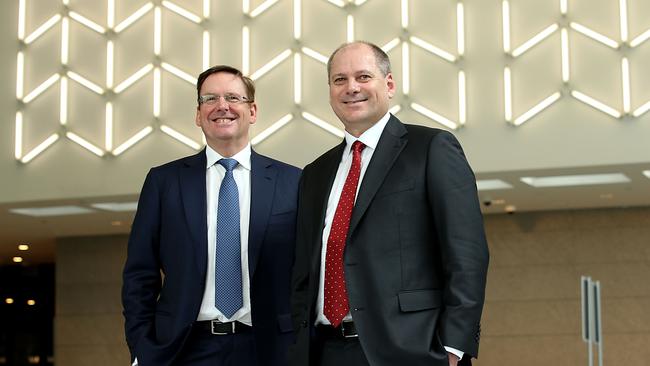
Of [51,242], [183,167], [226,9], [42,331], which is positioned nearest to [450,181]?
[183,167]

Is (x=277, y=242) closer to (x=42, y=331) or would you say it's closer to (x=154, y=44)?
(x=154, y=44)

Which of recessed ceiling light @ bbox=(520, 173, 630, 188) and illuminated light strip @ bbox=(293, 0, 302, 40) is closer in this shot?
illuminated light strip @ bbox=(293, 0, 302, 40)

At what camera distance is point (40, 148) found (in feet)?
36.7

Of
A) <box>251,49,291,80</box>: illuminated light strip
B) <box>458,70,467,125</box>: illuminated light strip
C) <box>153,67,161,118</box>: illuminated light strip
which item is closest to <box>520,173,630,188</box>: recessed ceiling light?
<box>458,70,467,125</box>: illuminated light strip

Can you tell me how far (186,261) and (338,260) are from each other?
34.0 inches

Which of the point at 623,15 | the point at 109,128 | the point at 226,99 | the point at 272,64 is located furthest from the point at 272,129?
the point at 226,99

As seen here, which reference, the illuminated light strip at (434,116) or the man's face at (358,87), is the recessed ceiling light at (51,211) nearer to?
the illuminated light strip at (434,116)

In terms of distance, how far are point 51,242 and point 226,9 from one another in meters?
6.81

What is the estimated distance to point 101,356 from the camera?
1512 cm

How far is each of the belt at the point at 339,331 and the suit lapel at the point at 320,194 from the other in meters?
0.15

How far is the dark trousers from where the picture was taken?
3443 mm

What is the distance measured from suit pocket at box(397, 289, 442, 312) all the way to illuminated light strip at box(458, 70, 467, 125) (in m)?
7.27

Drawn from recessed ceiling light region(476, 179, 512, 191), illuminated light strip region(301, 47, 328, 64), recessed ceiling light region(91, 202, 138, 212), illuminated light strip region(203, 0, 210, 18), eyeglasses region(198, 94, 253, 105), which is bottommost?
eyeglasses region(198, 94, 253, 105)

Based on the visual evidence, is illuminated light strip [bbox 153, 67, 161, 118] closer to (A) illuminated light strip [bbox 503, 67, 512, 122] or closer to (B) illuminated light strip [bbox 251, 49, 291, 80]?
(B) illuminated light strip [bbox 251, 49, 291, 80]
